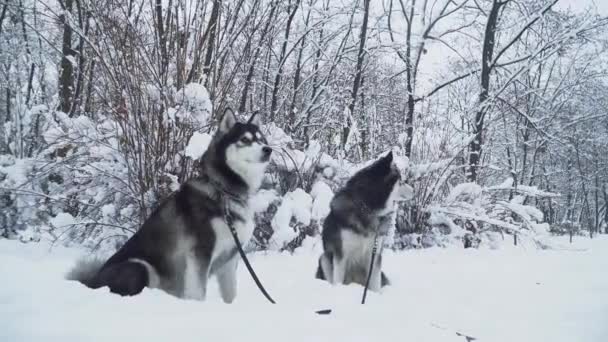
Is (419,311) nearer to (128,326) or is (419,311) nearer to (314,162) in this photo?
(128,326)

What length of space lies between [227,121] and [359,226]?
1.70 m

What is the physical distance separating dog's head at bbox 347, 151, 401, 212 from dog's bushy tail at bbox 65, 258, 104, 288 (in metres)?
2.48

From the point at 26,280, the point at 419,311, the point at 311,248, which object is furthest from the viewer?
the point at 311,248

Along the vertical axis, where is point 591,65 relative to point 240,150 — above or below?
above

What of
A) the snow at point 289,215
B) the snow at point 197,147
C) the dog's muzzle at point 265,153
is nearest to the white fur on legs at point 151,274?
the dog's muzzle at point 265,153

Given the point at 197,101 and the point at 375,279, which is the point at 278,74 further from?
the point at 375,279

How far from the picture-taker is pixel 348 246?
383 cm

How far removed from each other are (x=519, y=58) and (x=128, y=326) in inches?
401

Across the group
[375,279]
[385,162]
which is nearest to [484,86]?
[385,162]

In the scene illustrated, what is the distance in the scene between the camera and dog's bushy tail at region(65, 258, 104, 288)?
2.42 meters

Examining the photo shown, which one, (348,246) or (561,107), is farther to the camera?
(561,107)

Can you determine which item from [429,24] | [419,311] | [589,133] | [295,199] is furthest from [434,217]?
[589,133]

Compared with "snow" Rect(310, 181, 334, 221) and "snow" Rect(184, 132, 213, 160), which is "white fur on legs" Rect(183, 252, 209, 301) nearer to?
"snow" Rect(184, 132, 213, 160)

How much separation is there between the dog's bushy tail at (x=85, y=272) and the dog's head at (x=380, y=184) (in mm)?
2484
